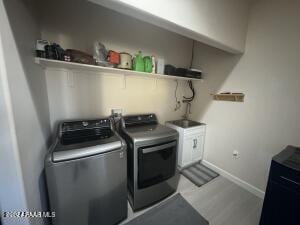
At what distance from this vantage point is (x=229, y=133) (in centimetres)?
223

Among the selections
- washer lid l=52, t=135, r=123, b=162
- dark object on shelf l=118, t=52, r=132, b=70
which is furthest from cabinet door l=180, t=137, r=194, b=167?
dark object on shelf l=118, t=52, r=132, b=70

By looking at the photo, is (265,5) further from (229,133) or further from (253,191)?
(253,191)

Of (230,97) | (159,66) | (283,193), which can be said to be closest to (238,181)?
(283,193)

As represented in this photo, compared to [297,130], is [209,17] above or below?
above

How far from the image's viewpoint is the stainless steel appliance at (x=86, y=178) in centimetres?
107

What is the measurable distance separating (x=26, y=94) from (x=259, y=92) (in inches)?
101

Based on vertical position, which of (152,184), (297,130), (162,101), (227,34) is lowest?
(152,184)

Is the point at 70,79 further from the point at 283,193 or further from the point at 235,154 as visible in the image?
the point at 235,154

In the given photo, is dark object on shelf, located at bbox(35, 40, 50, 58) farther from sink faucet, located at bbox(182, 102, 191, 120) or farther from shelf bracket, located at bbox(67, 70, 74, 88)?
sink faucet, located at bbox(182, 102, 191, 120)

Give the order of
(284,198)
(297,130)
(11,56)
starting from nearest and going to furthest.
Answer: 1. (11,56)
2. (284,198)
3. (297,130)

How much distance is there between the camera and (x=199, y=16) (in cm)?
129

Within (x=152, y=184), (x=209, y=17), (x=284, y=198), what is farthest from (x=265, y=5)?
(x=152, y=184)

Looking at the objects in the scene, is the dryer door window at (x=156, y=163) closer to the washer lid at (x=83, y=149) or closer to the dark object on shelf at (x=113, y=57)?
the washer lid at (x=83, y=149)

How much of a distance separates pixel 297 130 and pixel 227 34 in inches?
55.4
